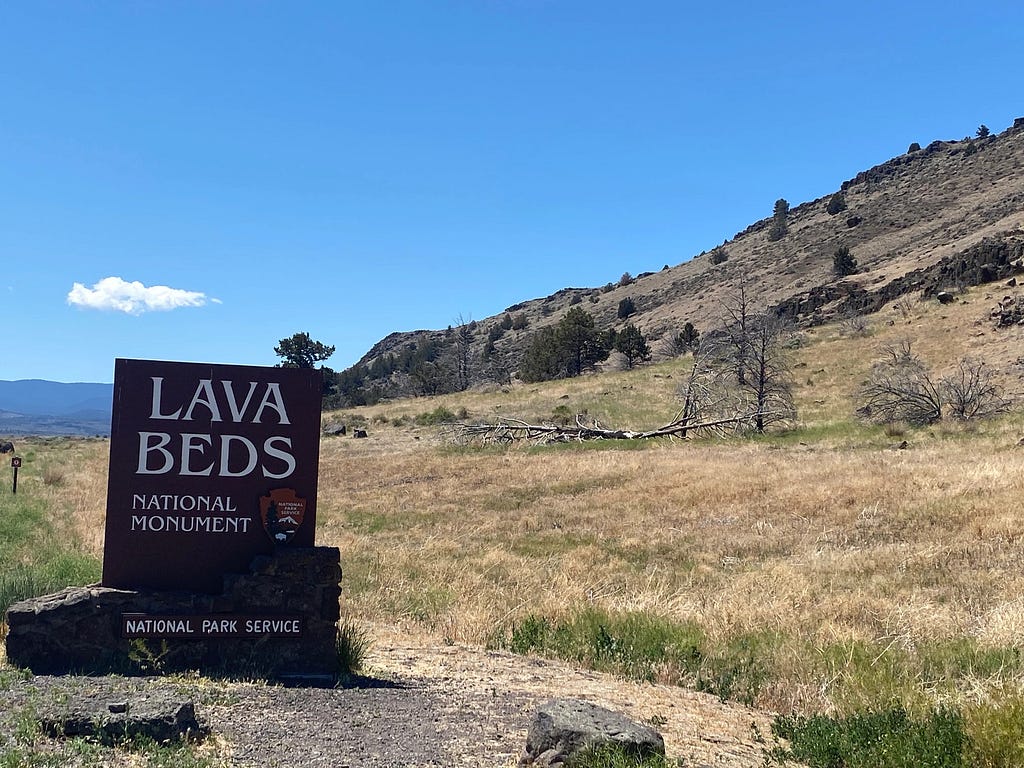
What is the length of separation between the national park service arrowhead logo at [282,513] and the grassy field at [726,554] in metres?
2.04

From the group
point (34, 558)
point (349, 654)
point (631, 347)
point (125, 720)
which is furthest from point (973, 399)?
point (125, 720)

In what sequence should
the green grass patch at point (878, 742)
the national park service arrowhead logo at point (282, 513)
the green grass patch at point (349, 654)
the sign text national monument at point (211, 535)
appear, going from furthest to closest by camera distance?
the national park service arrowhead logo at point (282, 513), the green grass patch at point (349, 654), the sign text national monument at point (211, 535), the green grass patch at point (878, 742)

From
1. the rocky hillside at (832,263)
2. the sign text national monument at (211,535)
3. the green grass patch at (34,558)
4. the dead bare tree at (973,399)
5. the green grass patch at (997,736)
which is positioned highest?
the rocky hillside at (832,263)

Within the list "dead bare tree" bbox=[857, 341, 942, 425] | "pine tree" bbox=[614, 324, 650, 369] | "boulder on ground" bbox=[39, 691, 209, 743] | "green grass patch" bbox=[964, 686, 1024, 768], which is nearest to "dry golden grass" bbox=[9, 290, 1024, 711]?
"green grass patch" bbox=[964, 686, 1024, 768]

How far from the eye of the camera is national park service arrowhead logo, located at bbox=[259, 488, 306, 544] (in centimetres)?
619

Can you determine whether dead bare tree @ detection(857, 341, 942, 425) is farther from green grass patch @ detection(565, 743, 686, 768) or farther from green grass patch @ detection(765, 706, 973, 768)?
green grass patch @ detection(565, 743, 686, 768)

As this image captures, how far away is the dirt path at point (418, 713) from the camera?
423 centimetres

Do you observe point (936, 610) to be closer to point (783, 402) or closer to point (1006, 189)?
point (783, 402)

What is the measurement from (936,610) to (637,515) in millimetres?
8246

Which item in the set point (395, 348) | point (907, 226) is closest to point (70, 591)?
point (907, 226)

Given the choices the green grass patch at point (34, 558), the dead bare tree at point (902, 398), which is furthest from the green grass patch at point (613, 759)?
the dead bare tree at point (902, 398)

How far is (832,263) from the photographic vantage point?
65438 millimetres

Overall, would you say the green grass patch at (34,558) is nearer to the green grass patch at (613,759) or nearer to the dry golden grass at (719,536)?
the dry golden grass at (719,536)

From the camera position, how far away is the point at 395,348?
125000 millimetres
